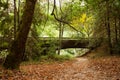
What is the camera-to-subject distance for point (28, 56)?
1683 centimetres

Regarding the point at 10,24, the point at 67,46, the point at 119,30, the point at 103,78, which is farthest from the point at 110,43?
the point at 103,78

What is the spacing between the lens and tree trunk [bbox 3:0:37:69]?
901 centimetres

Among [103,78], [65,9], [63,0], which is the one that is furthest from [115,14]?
[103,78]

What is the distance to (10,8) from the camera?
15266 mm

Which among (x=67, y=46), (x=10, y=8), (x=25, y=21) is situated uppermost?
(x=10, y=8)

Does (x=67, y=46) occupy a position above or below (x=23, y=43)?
below

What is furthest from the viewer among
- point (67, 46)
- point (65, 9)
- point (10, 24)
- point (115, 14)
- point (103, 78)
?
point (67, 46)

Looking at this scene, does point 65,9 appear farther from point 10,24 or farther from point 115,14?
point 10,24

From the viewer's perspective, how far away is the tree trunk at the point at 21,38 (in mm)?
9008

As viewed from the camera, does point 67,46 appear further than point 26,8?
Yes

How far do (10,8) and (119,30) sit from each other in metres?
10.4

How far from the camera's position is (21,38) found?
30.1 feet

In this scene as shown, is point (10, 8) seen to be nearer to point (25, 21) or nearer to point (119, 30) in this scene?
point (25, 21)

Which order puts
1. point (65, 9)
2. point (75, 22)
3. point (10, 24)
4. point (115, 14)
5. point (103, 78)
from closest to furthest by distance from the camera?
point (103, 78), point (10, 24), point (115, 14), point (65, 9), point (75, 22)
